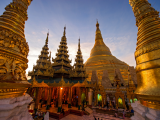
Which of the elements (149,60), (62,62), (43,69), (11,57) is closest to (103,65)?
(62,62)

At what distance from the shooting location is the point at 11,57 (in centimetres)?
265

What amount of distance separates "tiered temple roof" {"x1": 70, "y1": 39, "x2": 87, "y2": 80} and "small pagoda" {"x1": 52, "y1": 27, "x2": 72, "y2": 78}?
1.18 meters

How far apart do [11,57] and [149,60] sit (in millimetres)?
4458

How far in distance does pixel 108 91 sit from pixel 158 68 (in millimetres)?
17822

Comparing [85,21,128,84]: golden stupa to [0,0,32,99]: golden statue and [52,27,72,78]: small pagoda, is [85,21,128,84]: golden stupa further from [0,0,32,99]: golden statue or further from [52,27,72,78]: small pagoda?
[0,0,32,99]: golden statue

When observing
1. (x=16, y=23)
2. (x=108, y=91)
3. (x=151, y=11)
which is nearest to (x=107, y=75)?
(x=108, y=91)

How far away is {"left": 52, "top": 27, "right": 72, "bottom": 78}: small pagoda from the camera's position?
14602mm

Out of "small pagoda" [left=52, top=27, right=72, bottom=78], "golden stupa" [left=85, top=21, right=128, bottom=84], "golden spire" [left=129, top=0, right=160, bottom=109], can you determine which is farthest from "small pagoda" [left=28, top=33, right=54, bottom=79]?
"golden stupa" [left=85, top=21, right=128, bottom=84]

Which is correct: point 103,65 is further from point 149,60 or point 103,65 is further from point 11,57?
point 11,57

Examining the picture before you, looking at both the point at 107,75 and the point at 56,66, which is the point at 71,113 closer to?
the point at 56,66

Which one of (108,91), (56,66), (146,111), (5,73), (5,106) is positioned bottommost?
(108,91)

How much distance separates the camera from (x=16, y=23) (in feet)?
10.7

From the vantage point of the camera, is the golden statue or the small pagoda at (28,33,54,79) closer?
the golden statue

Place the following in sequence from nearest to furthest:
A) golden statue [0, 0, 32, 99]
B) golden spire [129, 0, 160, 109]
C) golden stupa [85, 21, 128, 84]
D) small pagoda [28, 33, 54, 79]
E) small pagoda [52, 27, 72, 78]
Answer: golden spire [129, 0, 160, 109] < golden statue [0, 0, 32, 99] < small pagoda [28, 33, 54, 79] < small pagoda [52, 27, 72, 78] < golden stupa [85, 21, 128, 84]
